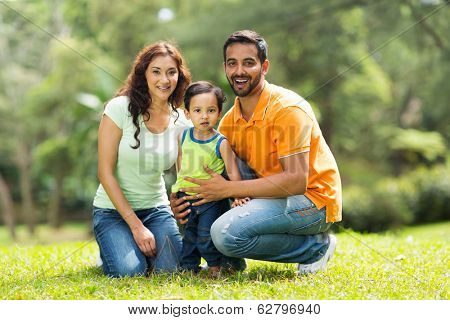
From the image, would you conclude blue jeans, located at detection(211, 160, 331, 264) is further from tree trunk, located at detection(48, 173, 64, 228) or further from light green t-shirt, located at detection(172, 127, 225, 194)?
tree trunk, located at detection(48, 173, 64, 228)

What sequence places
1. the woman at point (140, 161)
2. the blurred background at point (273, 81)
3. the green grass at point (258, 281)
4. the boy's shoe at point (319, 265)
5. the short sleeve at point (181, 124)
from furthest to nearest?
the blurred background at point (273, 81) < the short sleeve at point (181, 124) < the woman at point (140, 161) < the boy's shoe at point (319, 265) < the green grass at point (258, 281)

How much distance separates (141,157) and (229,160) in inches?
23.1

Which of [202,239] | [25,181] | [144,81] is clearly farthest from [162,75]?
[25,181]

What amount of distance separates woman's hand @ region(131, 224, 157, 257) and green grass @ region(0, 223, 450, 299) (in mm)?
259

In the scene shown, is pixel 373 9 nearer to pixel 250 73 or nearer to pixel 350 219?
pixel 350 219

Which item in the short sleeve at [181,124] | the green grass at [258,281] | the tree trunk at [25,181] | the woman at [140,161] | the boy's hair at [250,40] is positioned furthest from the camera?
the tree trunk at [25,181]

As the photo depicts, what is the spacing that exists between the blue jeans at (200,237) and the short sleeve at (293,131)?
1.68 feet

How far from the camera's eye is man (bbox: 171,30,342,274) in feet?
10.5

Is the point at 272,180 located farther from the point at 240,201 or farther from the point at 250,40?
the point at 250,40

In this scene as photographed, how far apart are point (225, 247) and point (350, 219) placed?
398 inches

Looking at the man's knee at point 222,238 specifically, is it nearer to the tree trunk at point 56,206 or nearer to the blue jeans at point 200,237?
the blue jeans at point 200,237

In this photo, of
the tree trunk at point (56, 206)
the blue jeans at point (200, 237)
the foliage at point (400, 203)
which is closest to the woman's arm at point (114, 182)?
the blue jeans at point (200, 237)

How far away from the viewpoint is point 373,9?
11.6 metres

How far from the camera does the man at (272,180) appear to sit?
3201 millimetres
